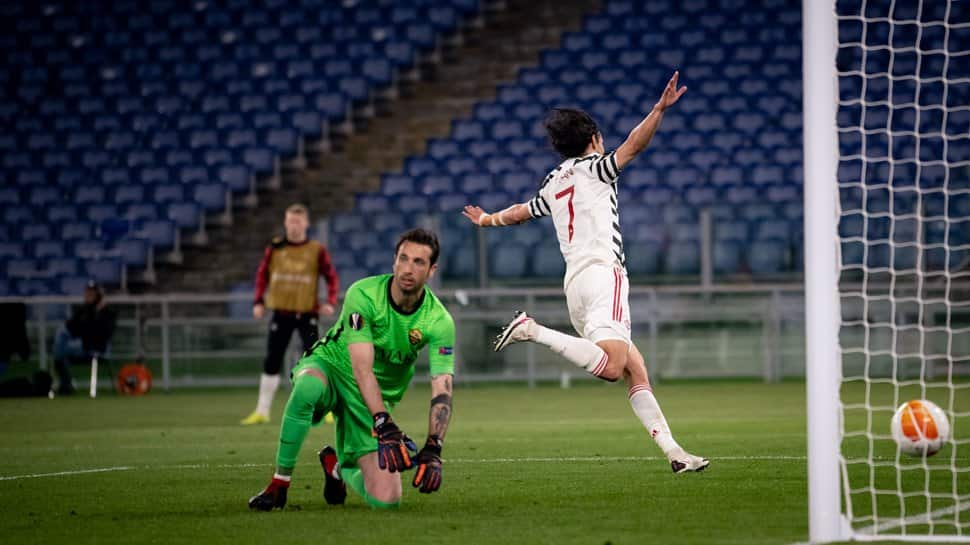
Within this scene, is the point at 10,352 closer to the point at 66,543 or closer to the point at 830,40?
the point at 66,543

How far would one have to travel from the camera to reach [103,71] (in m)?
23.7

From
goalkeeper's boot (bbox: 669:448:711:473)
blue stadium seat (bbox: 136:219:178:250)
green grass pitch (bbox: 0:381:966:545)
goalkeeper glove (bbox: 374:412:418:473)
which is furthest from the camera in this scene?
blue stadium seat (bbox: 136:219:178:250)

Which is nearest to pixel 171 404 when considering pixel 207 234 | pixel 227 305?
pixel 227 305

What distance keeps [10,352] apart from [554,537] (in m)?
13.1

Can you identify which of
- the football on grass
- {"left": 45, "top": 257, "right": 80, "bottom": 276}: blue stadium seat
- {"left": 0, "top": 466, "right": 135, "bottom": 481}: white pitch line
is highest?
{"left": 45, "top": 257, "right": 80, "bottom": 276}: blue stadium seat

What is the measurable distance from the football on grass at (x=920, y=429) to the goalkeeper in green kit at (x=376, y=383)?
103 inches

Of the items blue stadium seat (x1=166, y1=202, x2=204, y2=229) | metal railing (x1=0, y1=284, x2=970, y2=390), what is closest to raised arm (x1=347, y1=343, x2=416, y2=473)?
metal railing (x1=0, y1=284, x2=970, y2=390)

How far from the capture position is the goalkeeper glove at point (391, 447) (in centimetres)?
592

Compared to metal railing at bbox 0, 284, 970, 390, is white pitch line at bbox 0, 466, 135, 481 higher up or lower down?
lower down

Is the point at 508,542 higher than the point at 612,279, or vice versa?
the point at 612,279

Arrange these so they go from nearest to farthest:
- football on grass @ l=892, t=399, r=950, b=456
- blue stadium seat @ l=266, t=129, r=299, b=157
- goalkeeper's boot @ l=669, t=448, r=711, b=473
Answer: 1. goalkeeper's boot @ l=669, t=448, r=711, b=473
2. football on grass @ l=892, t=399, r=950, b=456
3. blue stadium seat @ l=266, t=129, r=299, b=157

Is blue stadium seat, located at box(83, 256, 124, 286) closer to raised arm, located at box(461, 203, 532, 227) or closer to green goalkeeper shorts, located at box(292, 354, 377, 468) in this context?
raised arm, located at box(461, 203, 532, 227)

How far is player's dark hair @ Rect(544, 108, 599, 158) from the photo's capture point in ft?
24.6

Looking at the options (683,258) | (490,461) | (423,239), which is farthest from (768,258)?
(423,239)
